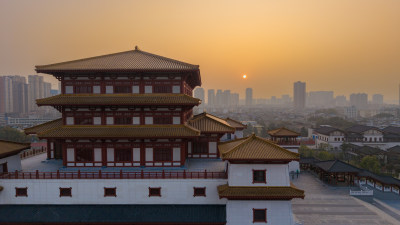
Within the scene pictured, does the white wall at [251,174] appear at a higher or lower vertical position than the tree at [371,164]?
higher

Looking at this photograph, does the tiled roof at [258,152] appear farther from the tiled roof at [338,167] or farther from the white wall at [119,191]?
the tiled roof at [338,167]

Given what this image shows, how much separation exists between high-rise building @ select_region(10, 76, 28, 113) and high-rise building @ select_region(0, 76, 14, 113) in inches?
69.8

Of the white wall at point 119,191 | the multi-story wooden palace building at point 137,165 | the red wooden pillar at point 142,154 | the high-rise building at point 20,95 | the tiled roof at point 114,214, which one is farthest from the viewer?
the high-rise building at point 20,95

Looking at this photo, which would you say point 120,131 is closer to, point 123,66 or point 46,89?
point 123,66

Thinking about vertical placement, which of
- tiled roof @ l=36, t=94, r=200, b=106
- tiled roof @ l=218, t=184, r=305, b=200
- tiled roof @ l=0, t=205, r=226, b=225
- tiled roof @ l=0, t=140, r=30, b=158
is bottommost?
tiled roof @ l=0, t=205, r=226, b=225

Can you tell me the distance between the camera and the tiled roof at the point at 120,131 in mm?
19531

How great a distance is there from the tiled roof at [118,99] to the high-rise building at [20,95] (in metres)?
137

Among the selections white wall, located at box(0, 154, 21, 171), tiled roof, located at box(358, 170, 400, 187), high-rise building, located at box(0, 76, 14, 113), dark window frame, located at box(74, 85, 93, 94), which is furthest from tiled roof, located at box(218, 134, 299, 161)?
high-rise building, located at box(0, 76, 14, 113)

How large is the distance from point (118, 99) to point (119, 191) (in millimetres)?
7471

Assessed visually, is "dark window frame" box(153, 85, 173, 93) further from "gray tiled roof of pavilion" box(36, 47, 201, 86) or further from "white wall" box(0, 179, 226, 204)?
"white wall" box(0, 179, 226, 204)

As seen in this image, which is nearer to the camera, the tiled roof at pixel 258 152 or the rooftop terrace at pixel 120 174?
the tiled roof at pixel 258 152

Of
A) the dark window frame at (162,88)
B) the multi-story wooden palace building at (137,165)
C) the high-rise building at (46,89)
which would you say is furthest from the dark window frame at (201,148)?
the high-rise building at (46,89)

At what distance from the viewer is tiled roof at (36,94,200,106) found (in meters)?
19.6

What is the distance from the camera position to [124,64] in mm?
21047
